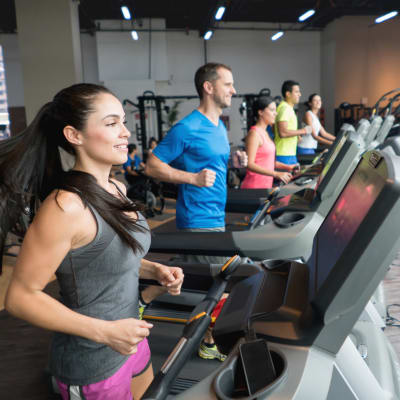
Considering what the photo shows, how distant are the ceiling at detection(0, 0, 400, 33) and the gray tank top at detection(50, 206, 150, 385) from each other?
10395 mm

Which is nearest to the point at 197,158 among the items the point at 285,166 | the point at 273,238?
the point at 273,238

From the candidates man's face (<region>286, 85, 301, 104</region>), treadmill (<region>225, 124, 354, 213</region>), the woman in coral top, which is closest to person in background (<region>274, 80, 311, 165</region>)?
man's face (<region>286, 85, 301, 104</region>)

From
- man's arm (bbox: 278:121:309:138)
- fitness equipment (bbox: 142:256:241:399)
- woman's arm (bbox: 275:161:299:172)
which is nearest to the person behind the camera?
fitness equipment (bbox: 142:256:241:399)

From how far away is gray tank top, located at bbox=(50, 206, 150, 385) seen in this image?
38.7 inches

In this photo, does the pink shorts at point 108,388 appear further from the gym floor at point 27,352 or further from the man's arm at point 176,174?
the man's arm at point 176,174

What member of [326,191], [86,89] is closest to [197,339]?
[86,89]

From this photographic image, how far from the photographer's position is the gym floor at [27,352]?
6.97ft

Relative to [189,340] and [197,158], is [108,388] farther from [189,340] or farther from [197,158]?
[197,158]

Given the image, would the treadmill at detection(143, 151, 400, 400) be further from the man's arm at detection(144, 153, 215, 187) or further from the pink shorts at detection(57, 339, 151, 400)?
the man's arm at detection(144, 153, 215, 187)

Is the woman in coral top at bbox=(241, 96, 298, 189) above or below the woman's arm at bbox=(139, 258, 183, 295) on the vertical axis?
above

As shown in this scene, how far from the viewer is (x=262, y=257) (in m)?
1.93

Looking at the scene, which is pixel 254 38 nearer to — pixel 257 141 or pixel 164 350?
pixel 257 141

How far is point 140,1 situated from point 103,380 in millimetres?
11523

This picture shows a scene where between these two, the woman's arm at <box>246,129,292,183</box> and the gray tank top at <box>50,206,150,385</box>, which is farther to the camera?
the woman's arm at <box>246,129,292,183</box>
